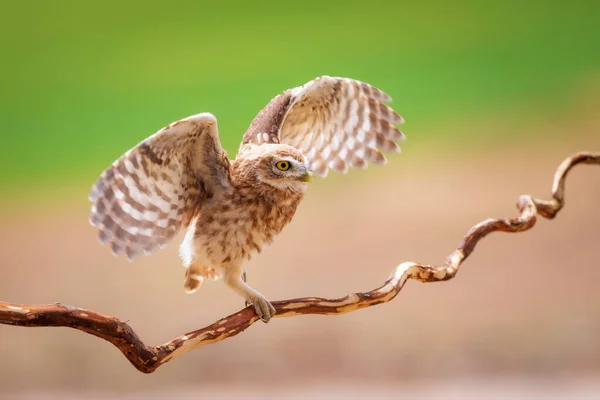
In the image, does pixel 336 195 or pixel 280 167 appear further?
pixel 336 195

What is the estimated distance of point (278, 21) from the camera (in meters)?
4.02

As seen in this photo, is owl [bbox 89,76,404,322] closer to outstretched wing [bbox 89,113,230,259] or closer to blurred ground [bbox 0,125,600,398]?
outstretched wing [bbox 89,113,230,259]

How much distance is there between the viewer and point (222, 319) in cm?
204

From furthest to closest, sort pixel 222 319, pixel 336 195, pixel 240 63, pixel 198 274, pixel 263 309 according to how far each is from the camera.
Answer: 1. pixel 336 195
2. pixel 240 63
3. pixel 198 274
4. pixel 263 309
5. pixel 222 319

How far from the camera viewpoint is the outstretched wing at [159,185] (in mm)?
2018

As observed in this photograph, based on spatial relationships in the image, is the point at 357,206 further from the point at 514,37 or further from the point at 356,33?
the point at 514,37

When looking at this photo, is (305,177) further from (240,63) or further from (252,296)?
(240,63)

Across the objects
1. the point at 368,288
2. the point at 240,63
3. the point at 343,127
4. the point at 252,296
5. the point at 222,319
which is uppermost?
the point at 240,63

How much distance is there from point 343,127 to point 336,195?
1.51 m

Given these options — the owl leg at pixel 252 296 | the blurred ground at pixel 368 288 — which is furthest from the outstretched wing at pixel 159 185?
the blurred ground at pixel 368 288

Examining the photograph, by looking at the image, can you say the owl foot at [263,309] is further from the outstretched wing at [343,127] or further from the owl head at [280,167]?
the outstretched wing at [343,127]

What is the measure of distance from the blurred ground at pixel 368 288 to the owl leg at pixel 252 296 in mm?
1807

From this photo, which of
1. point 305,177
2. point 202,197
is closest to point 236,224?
point 202,197

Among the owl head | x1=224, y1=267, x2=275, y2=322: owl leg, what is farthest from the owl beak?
x1=224, y1=267, x2=275, y2=322: owl leg
